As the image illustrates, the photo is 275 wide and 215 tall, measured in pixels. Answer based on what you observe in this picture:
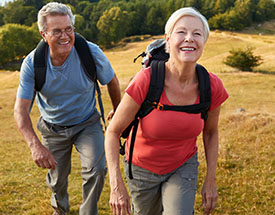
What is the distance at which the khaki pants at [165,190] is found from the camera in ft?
9.64

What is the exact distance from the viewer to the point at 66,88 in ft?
13.9

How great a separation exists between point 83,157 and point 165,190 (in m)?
1.55

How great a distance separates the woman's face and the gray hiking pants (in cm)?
204

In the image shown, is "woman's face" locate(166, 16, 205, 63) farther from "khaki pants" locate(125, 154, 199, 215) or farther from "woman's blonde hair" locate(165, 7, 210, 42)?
"khaki pants" locate(125, 154, 199, 215)

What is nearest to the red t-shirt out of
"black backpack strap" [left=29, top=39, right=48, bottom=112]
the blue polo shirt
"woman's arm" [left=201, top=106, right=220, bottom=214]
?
"woman's arm" [left=201, top=106, right=220, bottom=214]

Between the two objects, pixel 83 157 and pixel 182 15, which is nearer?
pixel 182 15

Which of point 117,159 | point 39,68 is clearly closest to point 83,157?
point 39,68

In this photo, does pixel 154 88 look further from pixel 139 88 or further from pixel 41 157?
pixel 41 157

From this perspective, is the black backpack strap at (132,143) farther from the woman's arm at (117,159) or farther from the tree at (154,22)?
the tree at (154,22)

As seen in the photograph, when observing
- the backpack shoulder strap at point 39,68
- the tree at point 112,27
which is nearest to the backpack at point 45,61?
the backpack shoulder strap at point 39,68

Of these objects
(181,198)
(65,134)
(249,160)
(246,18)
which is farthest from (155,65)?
(246,18)

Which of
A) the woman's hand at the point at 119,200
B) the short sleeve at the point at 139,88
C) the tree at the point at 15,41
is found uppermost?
the short sleeve at the point at 139,88

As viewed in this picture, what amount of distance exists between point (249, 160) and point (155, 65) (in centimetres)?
427

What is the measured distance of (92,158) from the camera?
4.18m
